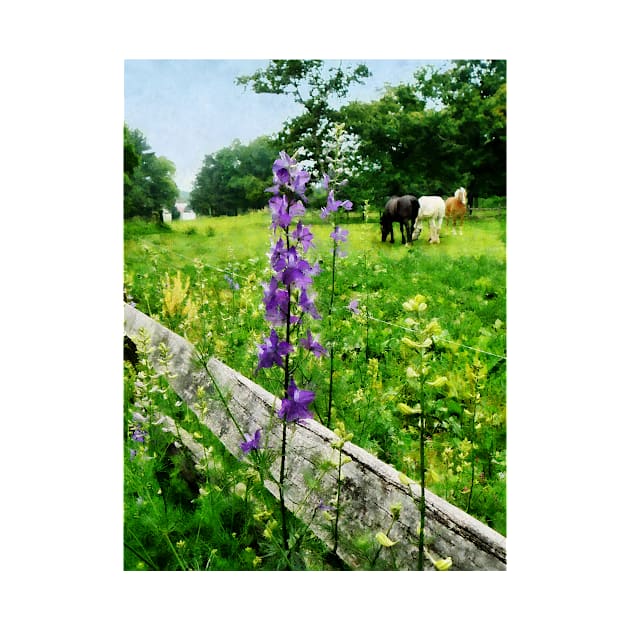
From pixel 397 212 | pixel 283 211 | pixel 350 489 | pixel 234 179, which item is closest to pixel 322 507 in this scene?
pixel 350 489

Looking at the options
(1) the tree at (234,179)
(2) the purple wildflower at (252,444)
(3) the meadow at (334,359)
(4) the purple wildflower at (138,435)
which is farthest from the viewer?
(1) the tree at (234,179)

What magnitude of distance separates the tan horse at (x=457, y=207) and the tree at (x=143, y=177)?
120 cm

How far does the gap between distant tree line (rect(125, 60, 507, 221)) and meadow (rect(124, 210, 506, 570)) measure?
0.41 ft

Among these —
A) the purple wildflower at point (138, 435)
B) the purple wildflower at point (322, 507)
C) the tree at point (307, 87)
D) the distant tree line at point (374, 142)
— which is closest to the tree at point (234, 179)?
the distant tree line at point (374, 142)

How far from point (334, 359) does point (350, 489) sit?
619 mm

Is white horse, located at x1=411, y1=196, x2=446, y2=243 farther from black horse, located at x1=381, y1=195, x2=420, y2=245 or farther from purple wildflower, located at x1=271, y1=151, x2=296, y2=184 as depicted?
purple wildflower, located at x1=271, y1=151, x2=296, y2=184

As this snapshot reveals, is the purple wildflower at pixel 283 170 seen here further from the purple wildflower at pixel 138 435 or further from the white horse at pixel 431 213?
the purple wildflower at pixel 138 435

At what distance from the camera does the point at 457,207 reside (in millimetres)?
3041

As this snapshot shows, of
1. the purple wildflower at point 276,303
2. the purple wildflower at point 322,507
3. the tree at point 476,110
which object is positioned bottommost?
the purple wildflower at point 322,507

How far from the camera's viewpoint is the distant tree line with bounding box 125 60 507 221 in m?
3.00

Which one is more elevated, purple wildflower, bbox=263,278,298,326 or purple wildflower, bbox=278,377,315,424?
purple wildflower, bbox=263,278,298,326

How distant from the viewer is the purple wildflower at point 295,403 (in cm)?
238

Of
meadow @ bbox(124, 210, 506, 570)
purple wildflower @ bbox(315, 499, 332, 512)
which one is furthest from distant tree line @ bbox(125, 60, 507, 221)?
purple wildflower @ bbox(315, 499, 332, 512)
